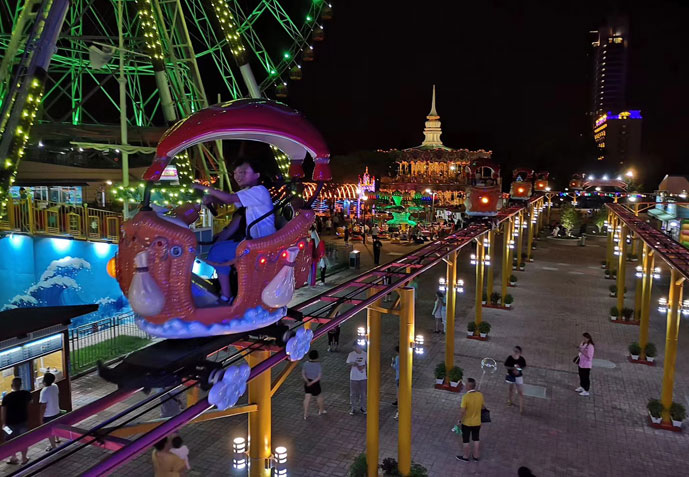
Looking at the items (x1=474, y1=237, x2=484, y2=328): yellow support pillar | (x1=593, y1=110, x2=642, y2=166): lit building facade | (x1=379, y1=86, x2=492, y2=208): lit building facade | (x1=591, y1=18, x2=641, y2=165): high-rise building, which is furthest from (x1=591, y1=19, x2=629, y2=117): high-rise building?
(x1=474, y1=237, x2=484, y2=328): yellow support pillar

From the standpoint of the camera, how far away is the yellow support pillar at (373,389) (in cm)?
701

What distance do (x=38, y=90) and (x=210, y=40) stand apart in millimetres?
14034

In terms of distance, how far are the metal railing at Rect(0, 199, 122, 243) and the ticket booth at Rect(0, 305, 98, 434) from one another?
21.0 feet

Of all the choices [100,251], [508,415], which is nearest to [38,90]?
[100,251]

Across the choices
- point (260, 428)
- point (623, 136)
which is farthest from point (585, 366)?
point (623, 136)

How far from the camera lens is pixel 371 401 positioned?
23.0 feet

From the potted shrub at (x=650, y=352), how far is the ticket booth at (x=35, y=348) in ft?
39.5

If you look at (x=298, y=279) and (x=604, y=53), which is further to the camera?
(x=604, y=53)

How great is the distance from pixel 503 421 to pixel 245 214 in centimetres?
712

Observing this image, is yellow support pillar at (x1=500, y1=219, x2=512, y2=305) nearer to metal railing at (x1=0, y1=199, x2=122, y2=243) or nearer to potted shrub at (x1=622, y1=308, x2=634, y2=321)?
potted shrub at (x1=622, y1=308, x2=634, y2=321)

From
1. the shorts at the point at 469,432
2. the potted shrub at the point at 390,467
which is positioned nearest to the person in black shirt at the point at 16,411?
the potted shrub at the point at 390,467

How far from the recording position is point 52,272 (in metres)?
15.3

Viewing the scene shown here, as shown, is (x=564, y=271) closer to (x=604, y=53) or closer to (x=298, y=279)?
(x=298, y=279)

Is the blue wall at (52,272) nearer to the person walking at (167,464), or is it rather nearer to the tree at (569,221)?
the person walking at (167,464)
